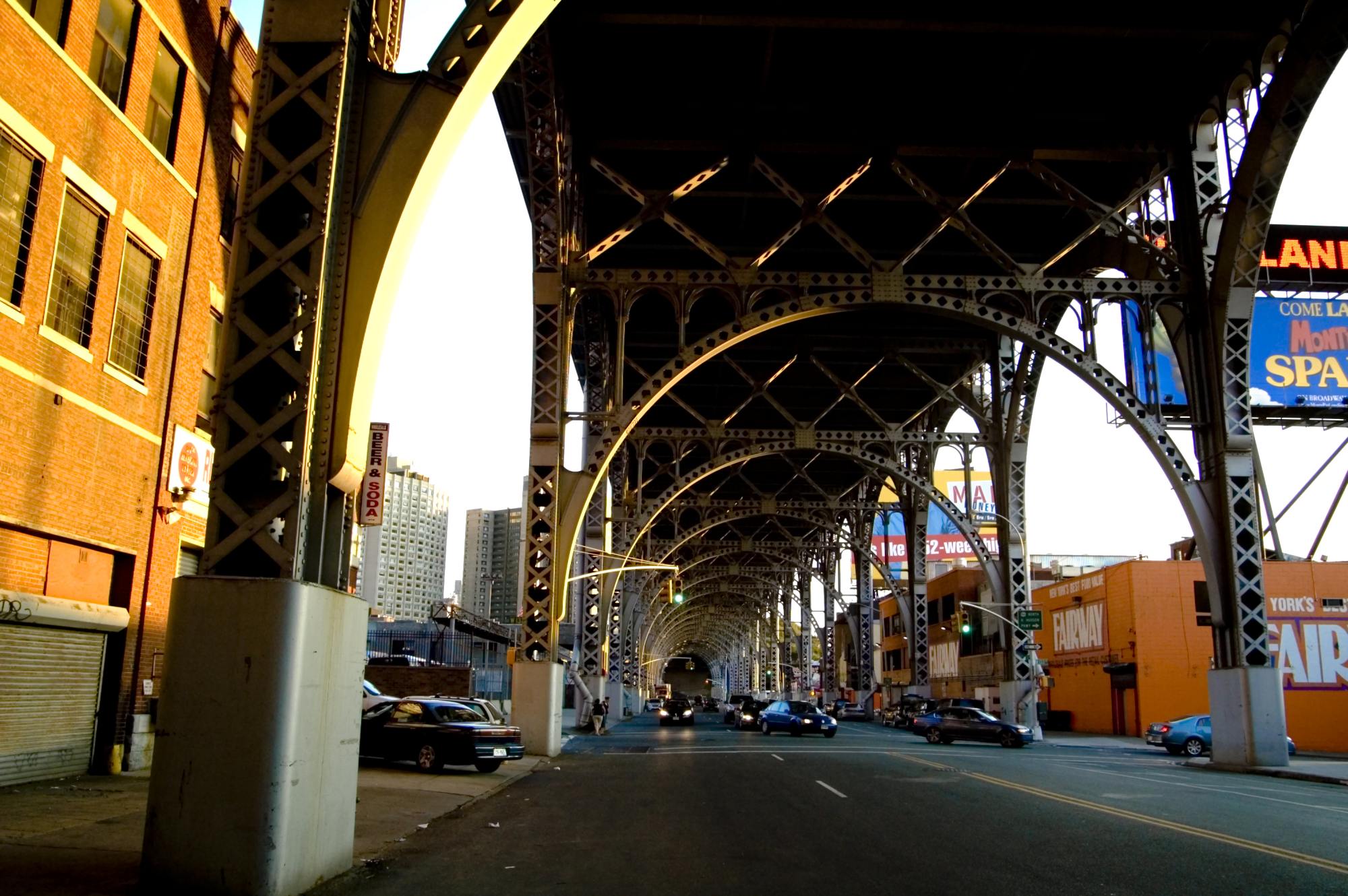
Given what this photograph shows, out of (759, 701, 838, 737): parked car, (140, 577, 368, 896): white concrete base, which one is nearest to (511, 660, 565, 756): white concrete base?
(140, 577, 368, 896): white concrete base

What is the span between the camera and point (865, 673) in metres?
63.9

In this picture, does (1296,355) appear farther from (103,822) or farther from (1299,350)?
(103,822)

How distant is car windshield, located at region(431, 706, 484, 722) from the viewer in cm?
2003

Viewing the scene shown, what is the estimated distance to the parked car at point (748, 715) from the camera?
50.9m

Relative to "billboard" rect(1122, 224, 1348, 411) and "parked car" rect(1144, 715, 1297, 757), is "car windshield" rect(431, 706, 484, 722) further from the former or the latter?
"billboard" rect(1122, 224, 1348, 411)

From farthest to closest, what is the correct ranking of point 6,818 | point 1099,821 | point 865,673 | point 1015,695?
1. point 865,673
2. point 1015,695
3. point 1099,821
4. point 6,818

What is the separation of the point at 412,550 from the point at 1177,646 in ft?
299

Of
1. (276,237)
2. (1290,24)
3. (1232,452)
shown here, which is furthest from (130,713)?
(1290,24)

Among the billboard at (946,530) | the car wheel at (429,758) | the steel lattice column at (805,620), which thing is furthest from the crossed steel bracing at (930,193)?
the billboard at (946,530)

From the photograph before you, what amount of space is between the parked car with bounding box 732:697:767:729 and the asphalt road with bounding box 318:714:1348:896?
30.1m

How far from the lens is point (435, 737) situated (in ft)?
64.7

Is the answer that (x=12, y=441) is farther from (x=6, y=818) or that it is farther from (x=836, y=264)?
(x=836, y=264)

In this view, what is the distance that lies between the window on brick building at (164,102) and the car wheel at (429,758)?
11.1m

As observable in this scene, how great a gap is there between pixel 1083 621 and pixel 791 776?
36324 mm
